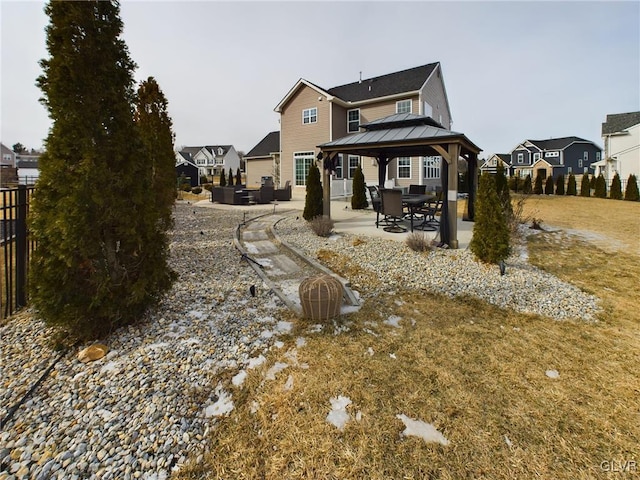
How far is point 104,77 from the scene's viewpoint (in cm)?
281

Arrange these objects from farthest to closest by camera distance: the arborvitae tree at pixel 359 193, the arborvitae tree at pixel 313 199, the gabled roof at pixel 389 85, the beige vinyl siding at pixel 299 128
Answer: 1. the beige vinyl siding at pixel 299 128
2. the gabled roof at pixel 389 85
3. the arborvitae tree at pixel 359 193
4. the arborvitae tree at pixel 313 199

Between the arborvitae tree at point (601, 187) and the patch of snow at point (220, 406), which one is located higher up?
the arborvitae tree at point (601, 187)

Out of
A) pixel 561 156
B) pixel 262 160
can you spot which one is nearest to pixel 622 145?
pixel 561 156

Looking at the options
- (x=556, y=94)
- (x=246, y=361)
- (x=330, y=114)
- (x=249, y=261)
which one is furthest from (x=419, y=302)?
(x=556, y=94)

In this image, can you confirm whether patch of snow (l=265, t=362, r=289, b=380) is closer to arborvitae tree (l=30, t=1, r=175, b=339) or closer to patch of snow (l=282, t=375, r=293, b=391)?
patch of snow (l=282, t=375, r=293, b=391)

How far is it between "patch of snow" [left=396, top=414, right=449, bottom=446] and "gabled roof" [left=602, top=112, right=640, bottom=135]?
3558 centimetres

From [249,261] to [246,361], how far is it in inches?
127

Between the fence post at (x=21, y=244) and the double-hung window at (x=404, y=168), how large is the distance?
1775cm

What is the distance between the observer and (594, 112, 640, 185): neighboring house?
25.3 meters

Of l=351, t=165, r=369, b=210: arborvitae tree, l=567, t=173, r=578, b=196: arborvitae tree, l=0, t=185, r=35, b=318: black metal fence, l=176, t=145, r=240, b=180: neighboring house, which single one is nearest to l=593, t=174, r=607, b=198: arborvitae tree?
l=567, t=173, r=578, b=196: arborvitae tree

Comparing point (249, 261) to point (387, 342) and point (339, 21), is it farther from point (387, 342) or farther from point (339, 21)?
point (339, 21)

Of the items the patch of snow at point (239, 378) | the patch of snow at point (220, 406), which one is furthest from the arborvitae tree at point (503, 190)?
the patch of snow at point (220, 406)

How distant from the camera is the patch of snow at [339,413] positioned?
213 centimetres

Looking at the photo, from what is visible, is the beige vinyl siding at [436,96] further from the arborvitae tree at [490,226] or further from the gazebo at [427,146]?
the arborvitae tree at [490,226]
